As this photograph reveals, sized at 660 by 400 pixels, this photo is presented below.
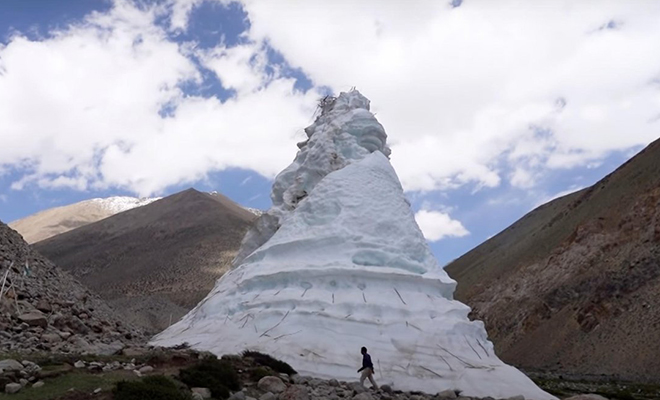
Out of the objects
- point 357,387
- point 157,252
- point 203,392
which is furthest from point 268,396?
point 157,252

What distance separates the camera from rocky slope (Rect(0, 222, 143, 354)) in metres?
16.8

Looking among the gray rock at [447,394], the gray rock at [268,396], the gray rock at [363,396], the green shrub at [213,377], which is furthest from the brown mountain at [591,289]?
the green shrub at [213,377]

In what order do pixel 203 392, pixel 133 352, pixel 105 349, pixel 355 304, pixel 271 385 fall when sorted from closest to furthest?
1. pixel 203 392
2. pixel 271 385
3. pixel 133 352
4. pixel 105 349
5. pixel 355 304

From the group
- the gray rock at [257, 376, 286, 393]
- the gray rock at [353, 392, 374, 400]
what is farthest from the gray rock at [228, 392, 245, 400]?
the gray rock at [353, 392, 374, 400]

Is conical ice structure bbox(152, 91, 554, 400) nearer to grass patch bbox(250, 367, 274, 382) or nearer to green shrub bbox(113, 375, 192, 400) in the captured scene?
grass patch bbox(250, 367, 274, 382)

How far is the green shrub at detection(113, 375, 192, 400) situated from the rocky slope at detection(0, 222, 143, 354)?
19.4 feet

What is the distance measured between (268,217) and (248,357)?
38.4ft

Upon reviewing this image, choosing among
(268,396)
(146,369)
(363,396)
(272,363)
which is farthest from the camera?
(272,363)

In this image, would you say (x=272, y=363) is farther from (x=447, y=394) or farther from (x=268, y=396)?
(x=447, y=394)

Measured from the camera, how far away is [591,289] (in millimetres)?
54656

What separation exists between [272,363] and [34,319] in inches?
291

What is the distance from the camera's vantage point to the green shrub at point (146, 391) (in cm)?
1038

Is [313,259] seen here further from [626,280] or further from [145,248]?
[145,248]

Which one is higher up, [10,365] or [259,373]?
[10,365]
